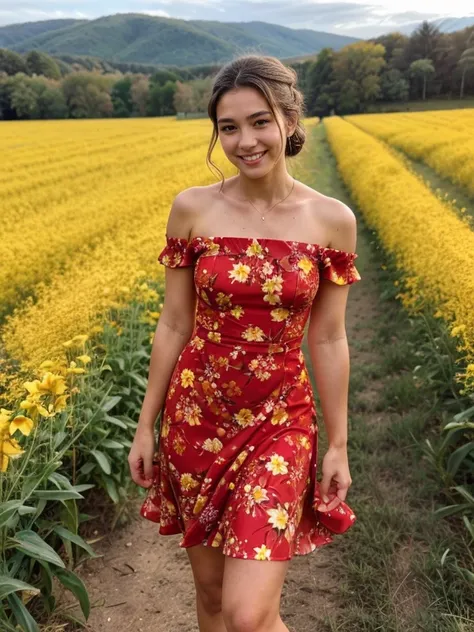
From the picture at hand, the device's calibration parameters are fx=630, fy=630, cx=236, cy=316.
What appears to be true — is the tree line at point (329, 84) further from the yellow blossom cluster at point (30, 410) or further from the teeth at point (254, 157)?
the yellow blossom cluster at point (30, 410)

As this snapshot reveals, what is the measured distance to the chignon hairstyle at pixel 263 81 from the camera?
171 cm

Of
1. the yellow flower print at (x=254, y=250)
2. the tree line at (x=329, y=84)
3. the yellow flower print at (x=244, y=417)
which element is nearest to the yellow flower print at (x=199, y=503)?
the yellow flower print at (x=244, y=417)

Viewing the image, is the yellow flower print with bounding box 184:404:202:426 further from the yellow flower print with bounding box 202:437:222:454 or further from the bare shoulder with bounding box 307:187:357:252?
the bare shoulder with bounding box 307:187:357:252

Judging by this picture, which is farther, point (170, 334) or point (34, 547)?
point (34, 547)

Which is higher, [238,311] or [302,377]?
[238,311]

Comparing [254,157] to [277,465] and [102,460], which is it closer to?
[277,465]

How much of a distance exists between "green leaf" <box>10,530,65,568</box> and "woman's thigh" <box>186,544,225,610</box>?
52 cm

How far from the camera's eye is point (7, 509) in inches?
78.1

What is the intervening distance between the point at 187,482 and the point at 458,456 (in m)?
1.65

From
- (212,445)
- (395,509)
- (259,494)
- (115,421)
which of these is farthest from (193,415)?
(395,509)

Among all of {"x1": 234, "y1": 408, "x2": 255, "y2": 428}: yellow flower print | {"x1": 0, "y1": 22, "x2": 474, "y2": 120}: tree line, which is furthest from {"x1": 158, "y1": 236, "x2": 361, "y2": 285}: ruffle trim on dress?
{"x1": 0, "y1": 22, "x2": 474, "y2": 120}: tree line

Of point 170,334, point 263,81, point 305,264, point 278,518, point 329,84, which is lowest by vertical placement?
point 329,84

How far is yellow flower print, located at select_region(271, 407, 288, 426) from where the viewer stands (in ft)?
5.77

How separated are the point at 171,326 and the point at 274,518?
68 cm
